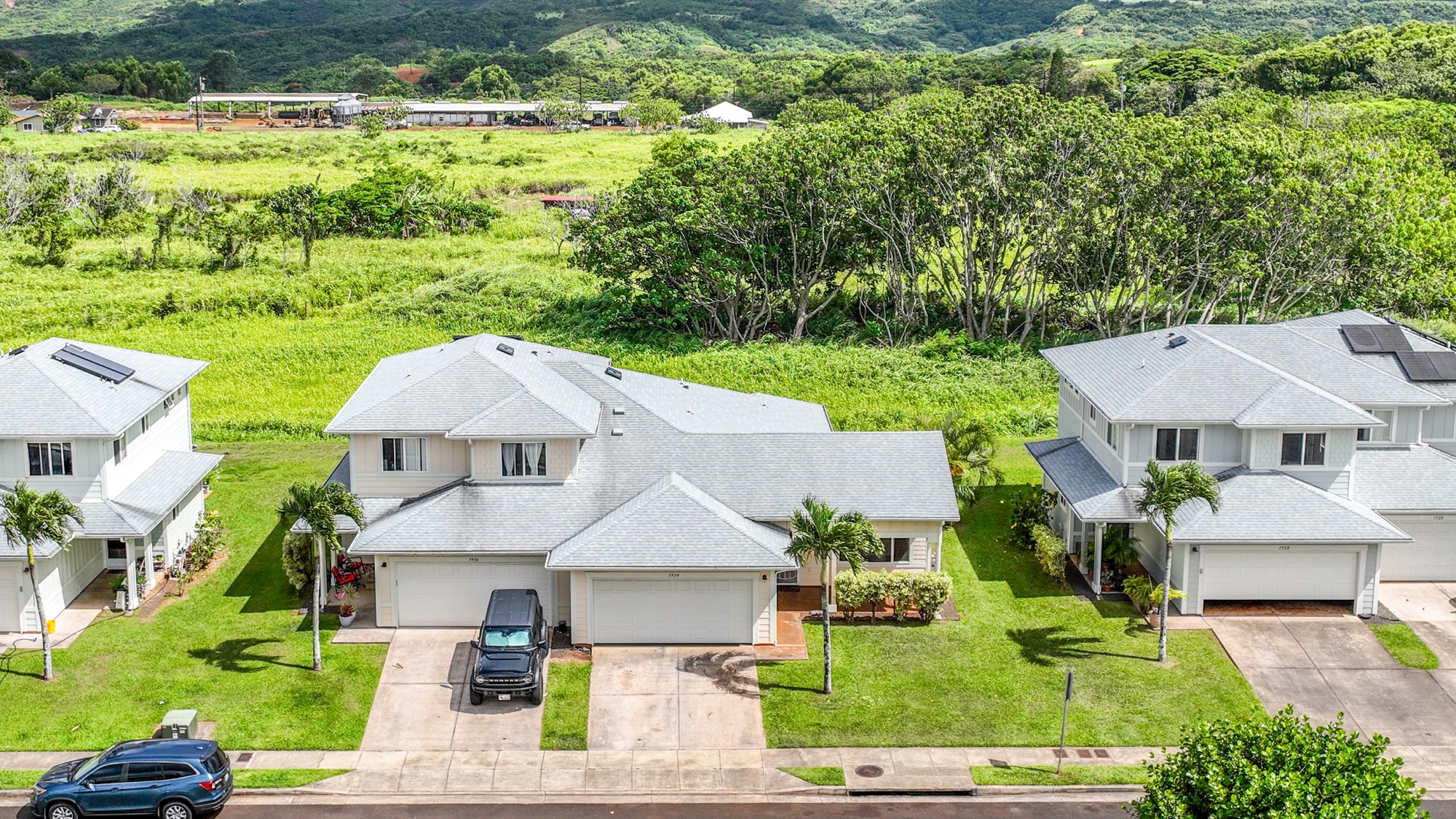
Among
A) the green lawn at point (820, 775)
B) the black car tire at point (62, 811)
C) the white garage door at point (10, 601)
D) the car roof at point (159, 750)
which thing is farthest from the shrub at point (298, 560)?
the green lawn at point (820, 775)

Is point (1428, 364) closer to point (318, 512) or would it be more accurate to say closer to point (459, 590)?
point (459, 590)

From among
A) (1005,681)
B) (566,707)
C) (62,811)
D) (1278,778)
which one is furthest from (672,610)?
(1278,778)

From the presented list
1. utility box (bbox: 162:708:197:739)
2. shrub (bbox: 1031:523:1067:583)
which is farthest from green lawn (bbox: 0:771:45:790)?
shrub (bbox: 1031:523:1067:583)

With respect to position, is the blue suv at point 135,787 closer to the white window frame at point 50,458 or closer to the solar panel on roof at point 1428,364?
the white window frame at point 50,458

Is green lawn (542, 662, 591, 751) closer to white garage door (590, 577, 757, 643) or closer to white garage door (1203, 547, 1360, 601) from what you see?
white garage door (590, 577, 757, 643)

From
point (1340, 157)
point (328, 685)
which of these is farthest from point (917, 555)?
point (1340, 157)

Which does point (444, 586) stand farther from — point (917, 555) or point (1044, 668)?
point (1044, 668)
